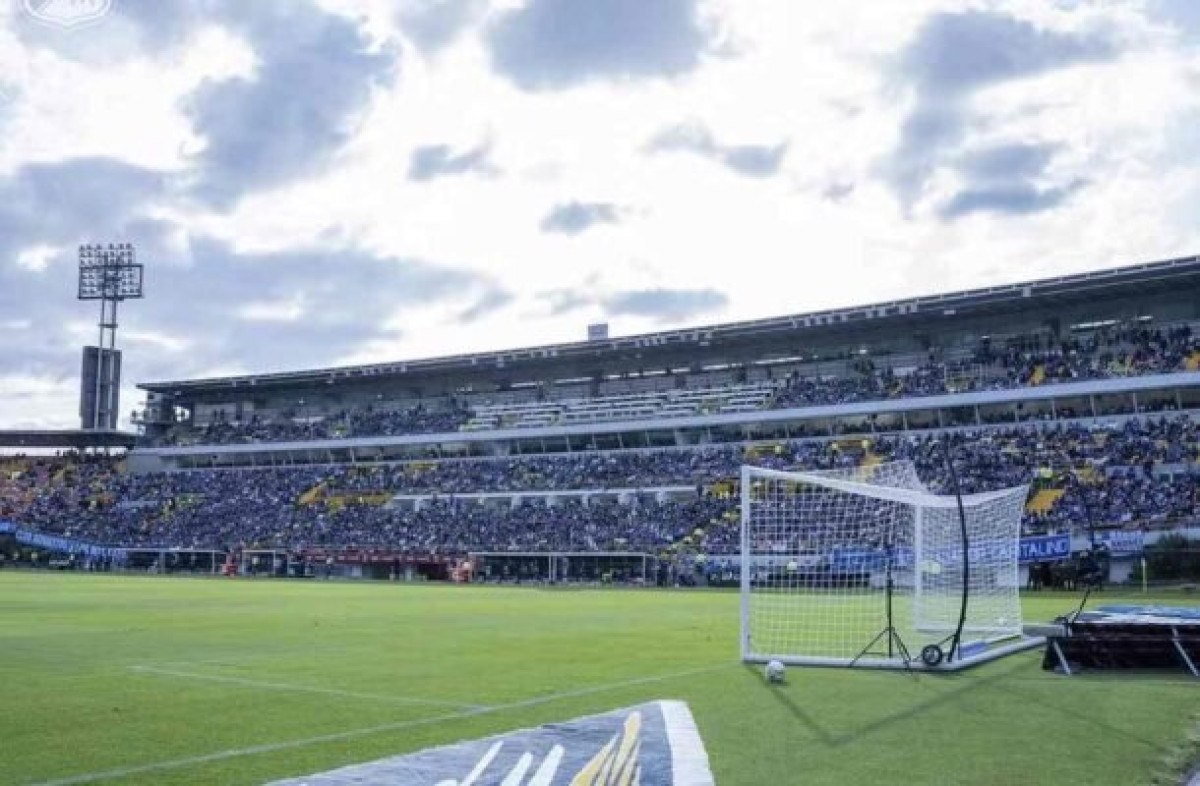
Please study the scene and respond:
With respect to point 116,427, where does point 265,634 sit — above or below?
below

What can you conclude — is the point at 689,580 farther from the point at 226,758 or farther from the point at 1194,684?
the point at 226,758

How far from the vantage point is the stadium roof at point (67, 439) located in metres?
96.6

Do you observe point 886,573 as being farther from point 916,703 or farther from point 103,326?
point 103,326

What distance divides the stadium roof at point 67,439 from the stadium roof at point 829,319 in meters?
15.0

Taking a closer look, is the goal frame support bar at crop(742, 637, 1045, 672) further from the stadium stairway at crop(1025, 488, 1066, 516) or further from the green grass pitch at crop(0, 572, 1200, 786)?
the stadium stairway at crop(1025, 488, 1066, 516)

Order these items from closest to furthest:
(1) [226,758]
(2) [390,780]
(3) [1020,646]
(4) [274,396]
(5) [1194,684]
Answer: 1. (2) [390,780]
2. (1) [226,758]
3. (5) [1194,684]
4. (3) [1020,646]
5. (4) [274,396]

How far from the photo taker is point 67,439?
98000mm

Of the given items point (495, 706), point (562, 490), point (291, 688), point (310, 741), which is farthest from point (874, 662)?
point (562, 490)

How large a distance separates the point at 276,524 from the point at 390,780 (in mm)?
73165

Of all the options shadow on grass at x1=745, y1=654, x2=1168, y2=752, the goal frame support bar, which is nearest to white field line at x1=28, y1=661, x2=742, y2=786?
shadow on grass at x1=745, y1=654, x2=1168, y2=752

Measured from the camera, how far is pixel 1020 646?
1817 centimetres

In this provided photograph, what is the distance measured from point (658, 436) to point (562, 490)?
25.1 ft

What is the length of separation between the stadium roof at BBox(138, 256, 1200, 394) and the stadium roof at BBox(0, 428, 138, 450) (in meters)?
15.0

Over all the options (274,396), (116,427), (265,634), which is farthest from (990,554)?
(116,427)
